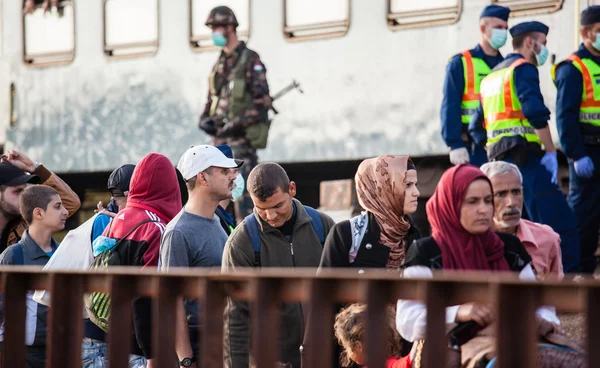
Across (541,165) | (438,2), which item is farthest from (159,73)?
(541,165)

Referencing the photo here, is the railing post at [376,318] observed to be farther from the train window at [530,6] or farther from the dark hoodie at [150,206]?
the train window at [530,6]

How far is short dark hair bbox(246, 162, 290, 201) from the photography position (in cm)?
575

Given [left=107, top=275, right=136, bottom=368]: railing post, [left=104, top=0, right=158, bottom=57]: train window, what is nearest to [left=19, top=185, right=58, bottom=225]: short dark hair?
[left=107, top=275, right=136, bottom=368]: railing post

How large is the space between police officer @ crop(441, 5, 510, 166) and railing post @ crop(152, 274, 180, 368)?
18.9ft

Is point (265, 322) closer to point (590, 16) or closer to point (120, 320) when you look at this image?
point (120, 320)

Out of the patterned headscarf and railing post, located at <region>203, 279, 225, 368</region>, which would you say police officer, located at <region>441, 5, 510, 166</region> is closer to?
the patterned headscarf

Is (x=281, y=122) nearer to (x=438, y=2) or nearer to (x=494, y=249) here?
(x=438, y=2)

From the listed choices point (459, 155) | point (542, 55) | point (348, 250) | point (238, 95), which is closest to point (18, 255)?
point (348, 250)

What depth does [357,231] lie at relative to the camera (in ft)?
17.9

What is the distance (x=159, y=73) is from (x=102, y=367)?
704cm

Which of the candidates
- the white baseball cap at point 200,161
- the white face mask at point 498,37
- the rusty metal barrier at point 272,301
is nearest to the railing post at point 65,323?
the rusty metal barrier at point 272,301

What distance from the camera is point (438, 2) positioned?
414 inches

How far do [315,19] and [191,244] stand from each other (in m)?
5.86

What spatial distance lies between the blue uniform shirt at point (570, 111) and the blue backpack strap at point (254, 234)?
3.69 meters
